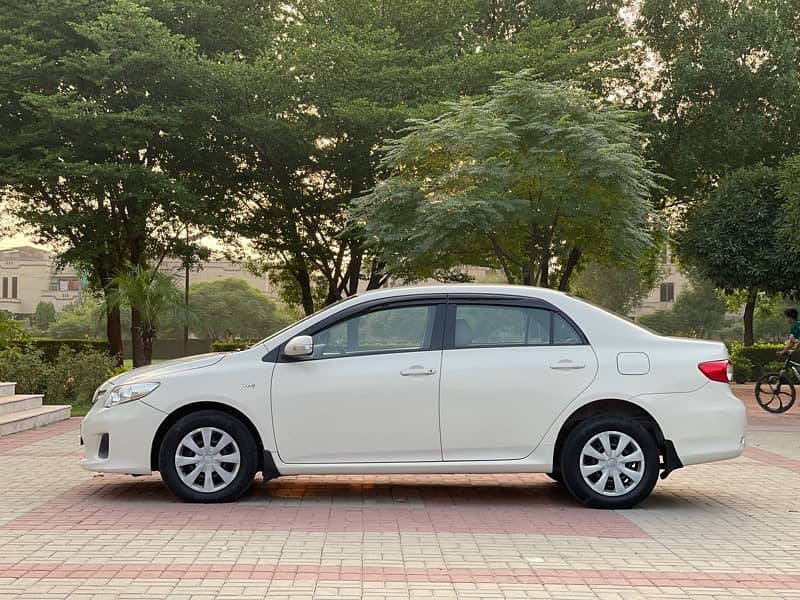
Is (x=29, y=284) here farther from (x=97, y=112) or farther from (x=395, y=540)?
(x=395, y=540)

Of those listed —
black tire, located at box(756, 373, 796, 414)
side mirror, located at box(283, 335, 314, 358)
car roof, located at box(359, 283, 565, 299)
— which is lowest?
black tire, located at box(756, 373, 796, 414)

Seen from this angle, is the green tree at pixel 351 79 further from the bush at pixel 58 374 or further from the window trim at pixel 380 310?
the window trim at pixel 380 310

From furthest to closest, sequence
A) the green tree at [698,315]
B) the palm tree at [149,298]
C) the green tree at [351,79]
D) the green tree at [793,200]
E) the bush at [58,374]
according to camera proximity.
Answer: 1. the green tree at [698,315]
2. the green tree at [351,79]
3. the palm tree at [149,298]
4. the green tree at [793,200]
5. the bush at [58,374]

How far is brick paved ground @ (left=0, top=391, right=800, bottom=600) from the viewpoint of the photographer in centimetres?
571

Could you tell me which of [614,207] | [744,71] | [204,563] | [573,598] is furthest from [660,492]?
[744,71]

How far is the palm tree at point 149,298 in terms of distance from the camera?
22094 millimetres

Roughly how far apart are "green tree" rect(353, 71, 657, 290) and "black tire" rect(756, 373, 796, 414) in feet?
12.4

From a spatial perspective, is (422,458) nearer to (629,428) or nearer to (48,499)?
(629,428)

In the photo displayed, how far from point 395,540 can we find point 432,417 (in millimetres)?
1485

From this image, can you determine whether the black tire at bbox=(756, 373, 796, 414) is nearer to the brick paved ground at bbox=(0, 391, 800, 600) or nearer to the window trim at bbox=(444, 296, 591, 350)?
the brick paved ground at bbox=(0, 391, 800, 600)

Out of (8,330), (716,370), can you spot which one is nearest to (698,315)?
(8,330)

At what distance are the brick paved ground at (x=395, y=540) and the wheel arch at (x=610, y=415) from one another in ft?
1.72

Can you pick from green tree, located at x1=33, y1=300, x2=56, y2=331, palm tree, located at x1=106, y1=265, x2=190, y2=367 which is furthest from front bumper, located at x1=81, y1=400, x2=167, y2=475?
green tree, located at x1=33, y1=300, x2=56, y2=331

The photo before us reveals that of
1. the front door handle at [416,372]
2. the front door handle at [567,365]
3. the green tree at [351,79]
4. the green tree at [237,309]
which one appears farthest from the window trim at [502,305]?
the green tree at [237,309]
